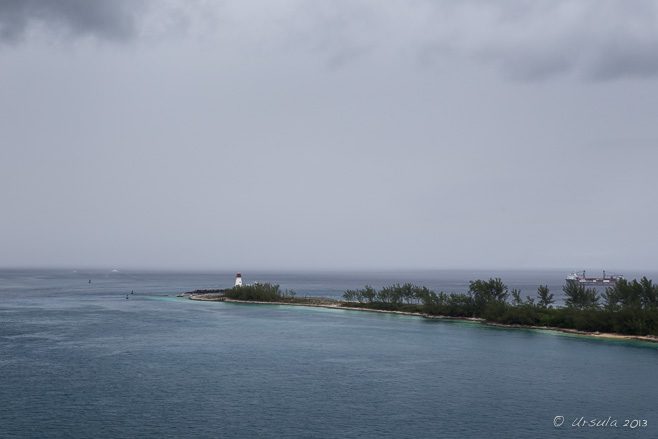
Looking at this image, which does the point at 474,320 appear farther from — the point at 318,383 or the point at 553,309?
the point at 318,383

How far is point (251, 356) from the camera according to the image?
6397cm

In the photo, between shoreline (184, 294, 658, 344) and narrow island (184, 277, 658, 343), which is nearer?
shoreline (184, 294, 658, 344)

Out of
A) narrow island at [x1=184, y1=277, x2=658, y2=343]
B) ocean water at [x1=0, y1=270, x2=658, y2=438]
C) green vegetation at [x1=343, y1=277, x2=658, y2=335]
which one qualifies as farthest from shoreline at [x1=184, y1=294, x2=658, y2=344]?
ocean water at [x1=0, y1=270, x2=658, y2=438]

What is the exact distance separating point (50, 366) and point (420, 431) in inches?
1660

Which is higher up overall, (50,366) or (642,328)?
(642,328)

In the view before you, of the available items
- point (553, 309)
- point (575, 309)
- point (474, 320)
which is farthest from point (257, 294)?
point (575, 309)

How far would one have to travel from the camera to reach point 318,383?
5006 cm

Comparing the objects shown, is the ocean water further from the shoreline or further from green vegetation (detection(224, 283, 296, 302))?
green vegetation (detection(224, 283, 296, 302))

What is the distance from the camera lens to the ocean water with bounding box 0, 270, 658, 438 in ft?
123

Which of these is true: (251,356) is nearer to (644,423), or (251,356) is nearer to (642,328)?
(644,423)

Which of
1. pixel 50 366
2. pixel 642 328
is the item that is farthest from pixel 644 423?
pixel 50 366

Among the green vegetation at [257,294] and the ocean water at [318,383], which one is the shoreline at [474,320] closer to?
the green vegetation at [257,294]

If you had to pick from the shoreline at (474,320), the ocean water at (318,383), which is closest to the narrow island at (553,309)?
the shoreline at (474,320)

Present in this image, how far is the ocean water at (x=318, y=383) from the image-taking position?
37.5 m
